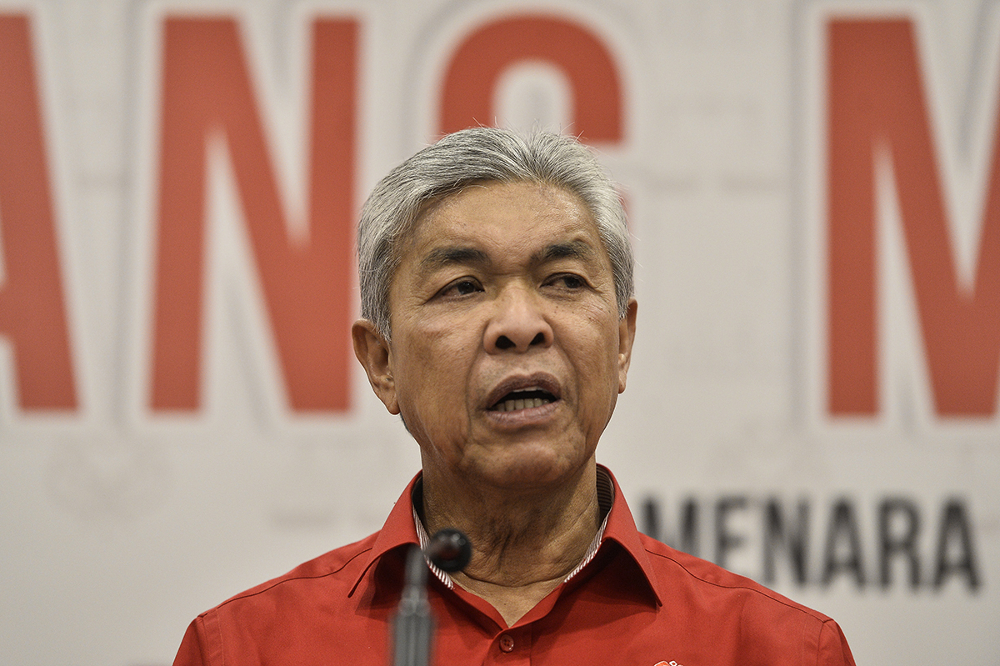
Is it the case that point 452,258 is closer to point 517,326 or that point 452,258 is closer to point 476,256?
point 476,256

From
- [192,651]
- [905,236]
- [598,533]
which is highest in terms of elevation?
[905,236]

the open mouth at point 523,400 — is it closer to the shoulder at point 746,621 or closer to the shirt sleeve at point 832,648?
the shoulder at point 746,621

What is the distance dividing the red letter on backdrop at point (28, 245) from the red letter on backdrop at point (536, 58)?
1305 millimetres

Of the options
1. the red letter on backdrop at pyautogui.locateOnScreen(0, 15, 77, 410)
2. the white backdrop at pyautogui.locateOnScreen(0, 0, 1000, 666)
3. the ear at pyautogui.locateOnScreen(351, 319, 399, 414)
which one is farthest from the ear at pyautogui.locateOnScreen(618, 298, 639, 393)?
the red letter on backdrop at pyautogui.locateOnScreen(0, 15, 77, 410)

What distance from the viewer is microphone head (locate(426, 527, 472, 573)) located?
42.4 inches

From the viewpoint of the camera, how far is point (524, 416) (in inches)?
58.8

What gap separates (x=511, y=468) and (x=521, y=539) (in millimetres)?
207

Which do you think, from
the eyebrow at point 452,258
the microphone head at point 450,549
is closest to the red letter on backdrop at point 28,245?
the eyebrow at point 452,258

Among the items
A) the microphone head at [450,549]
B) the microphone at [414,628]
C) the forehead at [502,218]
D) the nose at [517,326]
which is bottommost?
the microphone at [414,628]

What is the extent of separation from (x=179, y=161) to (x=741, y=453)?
77.6 inches

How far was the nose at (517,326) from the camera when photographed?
4.91ft

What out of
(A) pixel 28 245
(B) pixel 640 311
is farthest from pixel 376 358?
(A) pixel 28 245

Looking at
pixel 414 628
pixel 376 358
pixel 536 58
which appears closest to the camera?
pixel 414 628

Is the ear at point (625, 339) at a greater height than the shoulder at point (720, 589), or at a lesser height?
greater
